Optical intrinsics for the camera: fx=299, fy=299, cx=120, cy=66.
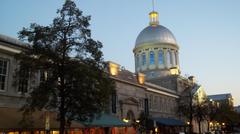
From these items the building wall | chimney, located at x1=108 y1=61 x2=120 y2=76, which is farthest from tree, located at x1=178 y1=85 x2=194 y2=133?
the building wall

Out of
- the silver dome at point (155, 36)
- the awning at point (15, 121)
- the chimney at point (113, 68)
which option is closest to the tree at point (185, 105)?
the chimney at point (113, 68)

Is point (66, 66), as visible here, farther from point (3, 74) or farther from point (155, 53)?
point (155, 53)

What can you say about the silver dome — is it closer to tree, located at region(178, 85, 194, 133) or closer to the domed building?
the domed building

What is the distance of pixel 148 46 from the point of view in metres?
80.4

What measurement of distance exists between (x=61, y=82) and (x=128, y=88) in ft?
83.7

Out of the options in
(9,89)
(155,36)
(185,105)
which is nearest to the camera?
(9,89)

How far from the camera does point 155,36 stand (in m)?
81.3

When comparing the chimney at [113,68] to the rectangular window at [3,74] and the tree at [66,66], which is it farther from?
the tree at [66,66]

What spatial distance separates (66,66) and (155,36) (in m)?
64.6

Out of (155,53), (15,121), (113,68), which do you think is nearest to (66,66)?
(15,121)

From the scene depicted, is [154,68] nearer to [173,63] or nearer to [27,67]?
[173,63]

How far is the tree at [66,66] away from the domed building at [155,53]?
187ft

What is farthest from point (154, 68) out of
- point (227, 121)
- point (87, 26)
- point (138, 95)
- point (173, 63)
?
point (87, 26)

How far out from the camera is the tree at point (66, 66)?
18.1 meters
